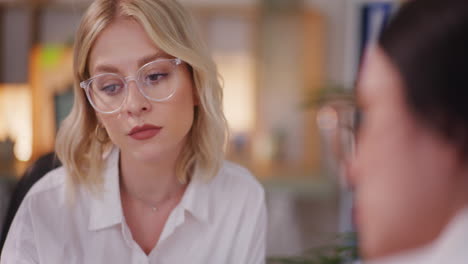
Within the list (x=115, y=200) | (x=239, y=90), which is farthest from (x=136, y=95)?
(x=239, y=90)

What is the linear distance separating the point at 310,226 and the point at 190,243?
112 inches

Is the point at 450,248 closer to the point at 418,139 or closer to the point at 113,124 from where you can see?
the point at 418,139

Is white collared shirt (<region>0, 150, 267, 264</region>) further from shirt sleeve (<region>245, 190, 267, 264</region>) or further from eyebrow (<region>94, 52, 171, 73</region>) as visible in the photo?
eyebrow (<region>94, 52, 171, 73</region>)

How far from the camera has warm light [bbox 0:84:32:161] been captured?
3629 millimetres

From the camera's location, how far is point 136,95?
111cm

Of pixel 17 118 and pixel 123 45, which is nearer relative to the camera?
pixel 123 45

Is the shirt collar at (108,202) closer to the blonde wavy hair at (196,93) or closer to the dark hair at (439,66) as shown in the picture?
the blonde wavy hair at (196,93)

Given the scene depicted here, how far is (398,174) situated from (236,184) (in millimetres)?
895

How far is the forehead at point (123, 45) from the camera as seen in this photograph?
111 centimetres

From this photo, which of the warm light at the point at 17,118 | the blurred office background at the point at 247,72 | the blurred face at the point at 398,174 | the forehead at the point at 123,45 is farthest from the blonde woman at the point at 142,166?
the warm light at the point at 17,118

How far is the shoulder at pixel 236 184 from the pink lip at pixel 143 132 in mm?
317

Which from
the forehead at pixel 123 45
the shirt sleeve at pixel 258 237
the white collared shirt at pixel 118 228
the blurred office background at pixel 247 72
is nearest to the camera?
the forehead at pixel 123 45

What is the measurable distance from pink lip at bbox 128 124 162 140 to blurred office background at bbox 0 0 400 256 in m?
2.43

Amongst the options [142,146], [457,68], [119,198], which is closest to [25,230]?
[119,198]
